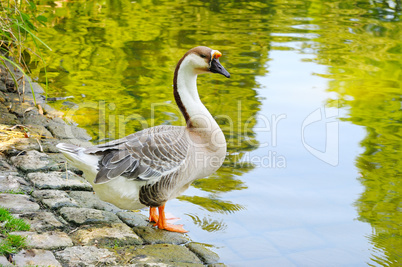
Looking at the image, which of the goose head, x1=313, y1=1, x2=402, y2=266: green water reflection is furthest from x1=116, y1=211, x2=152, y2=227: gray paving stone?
x1=313, y1=1, x2=402, y2=266: green water reflection

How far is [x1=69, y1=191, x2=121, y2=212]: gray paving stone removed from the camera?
460 cm

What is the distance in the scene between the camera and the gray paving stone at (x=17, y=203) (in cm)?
417

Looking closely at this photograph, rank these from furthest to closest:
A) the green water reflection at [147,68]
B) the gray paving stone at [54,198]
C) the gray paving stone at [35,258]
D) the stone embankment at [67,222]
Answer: the green water reflection at [147,68] < the gray paving stone at [54,198] < the stone embankment at [67,222] < the gray paving stone at [35,258]

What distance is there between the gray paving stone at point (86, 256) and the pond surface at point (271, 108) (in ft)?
3.49

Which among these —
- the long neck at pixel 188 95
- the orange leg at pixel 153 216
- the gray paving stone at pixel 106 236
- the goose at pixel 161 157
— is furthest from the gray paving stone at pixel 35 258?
the long neck at pixel 188 95

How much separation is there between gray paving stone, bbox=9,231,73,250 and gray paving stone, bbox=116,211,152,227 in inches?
27.3

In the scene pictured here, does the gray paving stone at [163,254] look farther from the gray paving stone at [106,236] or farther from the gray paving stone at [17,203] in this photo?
the gray paving stone at [17,203]

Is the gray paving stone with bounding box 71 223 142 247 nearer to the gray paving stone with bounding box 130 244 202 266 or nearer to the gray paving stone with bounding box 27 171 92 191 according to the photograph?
the gray paving stone with bounding box 130 244 202 266

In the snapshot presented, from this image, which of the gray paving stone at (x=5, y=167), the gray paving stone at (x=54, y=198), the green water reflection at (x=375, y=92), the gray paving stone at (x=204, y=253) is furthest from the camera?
the green water reflection at (x=375, y=92)

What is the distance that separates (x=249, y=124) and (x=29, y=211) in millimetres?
3919

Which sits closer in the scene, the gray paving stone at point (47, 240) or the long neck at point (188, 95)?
the gray paving stone at point (47, 240)

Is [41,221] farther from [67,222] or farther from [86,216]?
[86,216]

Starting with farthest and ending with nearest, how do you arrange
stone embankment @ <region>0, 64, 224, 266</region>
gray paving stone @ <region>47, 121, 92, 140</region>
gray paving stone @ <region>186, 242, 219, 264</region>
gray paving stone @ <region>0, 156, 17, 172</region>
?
1. gray paving stone @ <region>47, 121, 92, 140</region>
2. gray paving stone @ <region>0, 156, 17, 172</region>
3. gray paving stone @ <region>186, 242, 219, 264</region>
4. stone embankment @ <region>0, 64, 224, 266</region>

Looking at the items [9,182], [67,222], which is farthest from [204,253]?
[9,182]
